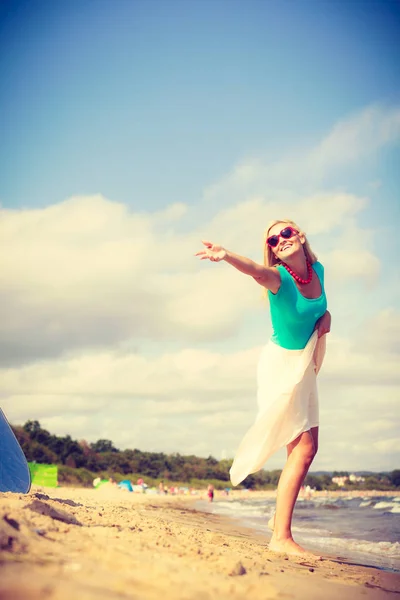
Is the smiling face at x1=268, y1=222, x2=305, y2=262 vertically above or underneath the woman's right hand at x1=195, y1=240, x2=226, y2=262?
above

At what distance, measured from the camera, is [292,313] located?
3.74m

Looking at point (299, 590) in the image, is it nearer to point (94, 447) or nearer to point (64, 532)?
point (64, 532)

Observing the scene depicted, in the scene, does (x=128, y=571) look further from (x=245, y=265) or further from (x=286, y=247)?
(x=286, y=247)

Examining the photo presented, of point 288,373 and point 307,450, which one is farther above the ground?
point 288,373

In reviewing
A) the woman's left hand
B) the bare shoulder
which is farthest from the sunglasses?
the woman's left hand

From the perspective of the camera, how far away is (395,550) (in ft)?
19.0

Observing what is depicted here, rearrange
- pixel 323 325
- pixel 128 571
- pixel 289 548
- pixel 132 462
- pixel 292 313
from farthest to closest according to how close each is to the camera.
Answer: pixel 132 462 → pixel 323 325 → pixel 292 313 → pixel 289 548 → pixel 128 571

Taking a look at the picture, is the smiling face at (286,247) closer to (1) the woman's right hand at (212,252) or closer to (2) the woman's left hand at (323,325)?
(2) the woman's left hand at (323,325)

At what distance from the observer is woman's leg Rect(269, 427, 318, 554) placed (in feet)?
11.5

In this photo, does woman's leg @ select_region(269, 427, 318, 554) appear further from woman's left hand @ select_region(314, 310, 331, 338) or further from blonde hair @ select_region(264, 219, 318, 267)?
blonde hair @ select_region(264, 219, 318, 267)

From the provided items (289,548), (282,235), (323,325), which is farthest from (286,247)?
(289,548)

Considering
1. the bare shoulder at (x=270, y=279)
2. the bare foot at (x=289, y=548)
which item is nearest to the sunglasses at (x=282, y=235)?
the bare shoulder at (x=270, y=279)

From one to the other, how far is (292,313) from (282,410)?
2.27ft

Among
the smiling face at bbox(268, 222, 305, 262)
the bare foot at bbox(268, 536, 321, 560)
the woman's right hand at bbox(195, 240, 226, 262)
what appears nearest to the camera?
the woman's right hand at bbox(195, 240, 226, 262)
